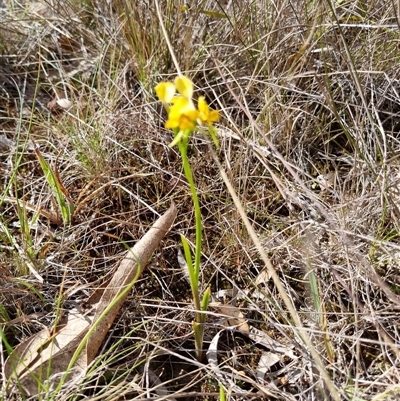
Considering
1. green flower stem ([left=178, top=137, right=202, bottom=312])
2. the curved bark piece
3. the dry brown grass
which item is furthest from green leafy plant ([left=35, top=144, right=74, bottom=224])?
green flower stem ([left=178, top=137, right=202, bottom=312])

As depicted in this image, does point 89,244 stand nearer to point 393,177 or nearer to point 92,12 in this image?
point 393,177

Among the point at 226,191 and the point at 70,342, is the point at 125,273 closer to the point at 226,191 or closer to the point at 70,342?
the point at 70,342

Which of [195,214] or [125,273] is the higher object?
[195,214]

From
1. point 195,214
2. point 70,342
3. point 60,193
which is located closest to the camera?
point 195,214

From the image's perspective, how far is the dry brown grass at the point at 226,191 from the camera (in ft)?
3.56

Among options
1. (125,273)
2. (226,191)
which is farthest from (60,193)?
(226,191)

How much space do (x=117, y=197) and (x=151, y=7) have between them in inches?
23.3

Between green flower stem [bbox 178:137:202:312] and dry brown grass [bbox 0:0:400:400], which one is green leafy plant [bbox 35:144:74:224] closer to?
dry brown grass [bbox 0:0:400:400]

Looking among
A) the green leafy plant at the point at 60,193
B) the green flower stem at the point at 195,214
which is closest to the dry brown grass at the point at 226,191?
the green leafy plant at the point at 60,193

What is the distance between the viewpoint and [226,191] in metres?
1.35

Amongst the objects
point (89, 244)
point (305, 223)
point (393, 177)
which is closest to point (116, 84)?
point (89, 244)

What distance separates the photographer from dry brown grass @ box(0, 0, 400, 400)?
1086 millimetres

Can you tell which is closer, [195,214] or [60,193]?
[195,214]

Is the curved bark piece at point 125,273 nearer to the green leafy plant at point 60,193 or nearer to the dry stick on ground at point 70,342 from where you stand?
the dry stick on ground at point 70,342
